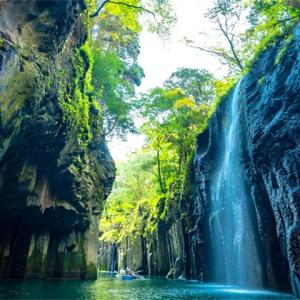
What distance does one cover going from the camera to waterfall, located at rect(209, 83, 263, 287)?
39.4ft

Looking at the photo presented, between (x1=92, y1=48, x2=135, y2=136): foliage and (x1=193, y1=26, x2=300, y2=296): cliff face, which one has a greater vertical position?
(x1=92, y1=48, x2=135, y2=136): foliage

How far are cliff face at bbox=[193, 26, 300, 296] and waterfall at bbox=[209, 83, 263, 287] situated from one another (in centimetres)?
14

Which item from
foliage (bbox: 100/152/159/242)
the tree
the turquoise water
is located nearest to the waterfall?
the turquoise water

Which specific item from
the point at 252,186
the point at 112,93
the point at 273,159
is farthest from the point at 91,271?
the point at 273,159

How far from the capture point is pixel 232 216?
14.3m

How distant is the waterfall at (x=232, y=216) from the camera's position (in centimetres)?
1202

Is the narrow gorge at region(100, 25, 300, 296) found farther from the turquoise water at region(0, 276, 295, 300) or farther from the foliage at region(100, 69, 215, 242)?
the foliage at region(100, 69, 215, 242)

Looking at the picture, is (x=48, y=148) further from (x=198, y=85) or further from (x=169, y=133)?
(x=198, y=85)

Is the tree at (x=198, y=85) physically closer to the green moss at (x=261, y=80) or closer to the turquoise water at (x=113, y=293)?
the green moss at (x=261, y=80)

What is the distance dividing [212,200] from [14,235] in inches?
417

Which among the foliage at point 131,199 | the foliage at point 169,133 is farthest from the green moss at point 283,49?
the foliage at point 131,199

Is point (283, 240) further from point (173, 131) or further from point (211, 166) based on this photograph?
point (173, 131)

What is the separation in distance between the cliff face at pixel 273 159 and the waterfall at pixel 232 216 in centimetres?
14

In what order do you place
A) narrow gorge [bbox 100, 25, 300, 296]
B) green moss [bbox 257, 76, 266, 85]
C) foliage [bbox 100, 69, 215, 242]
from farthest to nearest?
1. foliage [bbox 100, 69, 215, 242]
2. green moss [bbox 257, 76, 266, 85]
3. narrow gorge [bbox 100, 25, 300, 296]
